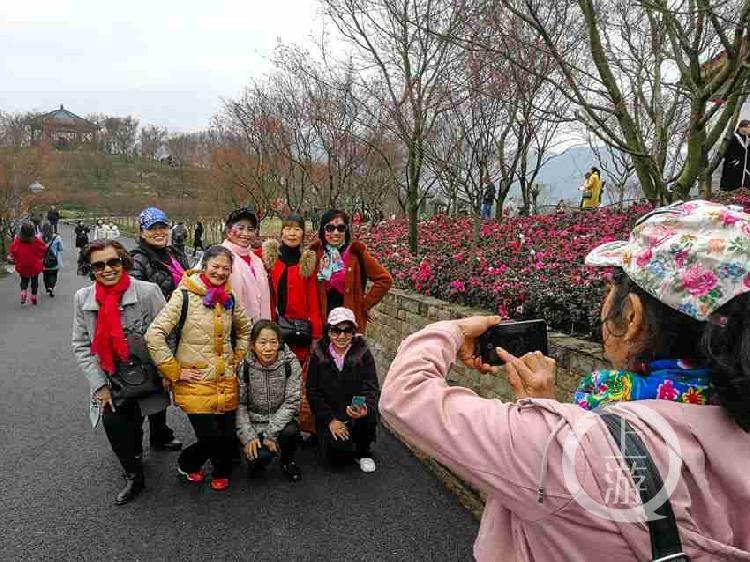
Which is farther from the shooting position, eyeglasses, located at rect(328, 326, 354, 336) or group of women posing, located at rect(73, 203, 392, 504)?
eyeglasses, located at rect(328, 326, 354, 336)

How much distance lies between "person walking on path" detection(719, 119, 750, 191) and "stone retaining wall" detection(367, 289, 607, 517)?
21.9 feet

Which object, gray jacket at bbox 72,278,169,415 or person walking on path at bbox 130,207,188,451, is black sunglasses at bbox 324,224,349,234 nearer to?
person walking on path at bbox 130,207,188,451

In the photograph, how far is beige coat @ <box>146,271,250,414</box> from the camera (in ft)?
11.0

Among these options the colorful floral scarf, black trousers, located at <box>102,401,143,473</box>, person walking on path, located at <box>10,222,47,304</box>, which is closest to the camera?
the colorful floral scarf

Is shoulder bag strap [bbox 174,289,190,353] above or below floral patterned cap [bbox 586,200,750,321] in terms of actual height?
below

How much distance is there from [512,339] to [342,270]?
3061 millimetres

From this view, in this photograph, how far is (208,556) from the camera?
9.14 feet

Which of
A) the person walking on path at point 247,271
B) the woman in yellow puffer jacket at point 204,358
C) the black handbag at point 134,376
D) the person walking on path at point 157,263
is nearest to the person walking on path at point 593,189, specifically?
the person walking on path at point 247,271

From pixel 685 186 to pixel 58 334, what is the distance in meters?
8.71

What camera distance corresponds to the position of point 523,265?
6141 millimetres

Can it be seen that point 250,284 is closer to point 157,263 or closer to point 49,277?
point 157,263

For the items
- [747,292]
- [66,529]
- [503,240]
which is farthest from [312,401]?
[503,240]

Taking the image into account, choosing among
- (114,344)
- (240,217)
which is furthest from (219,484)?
(240,217)

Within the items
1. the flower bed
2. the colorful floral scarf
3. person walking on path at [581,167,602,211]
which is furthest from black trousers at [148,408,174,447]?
person walking on path at [581,167,602,211]
